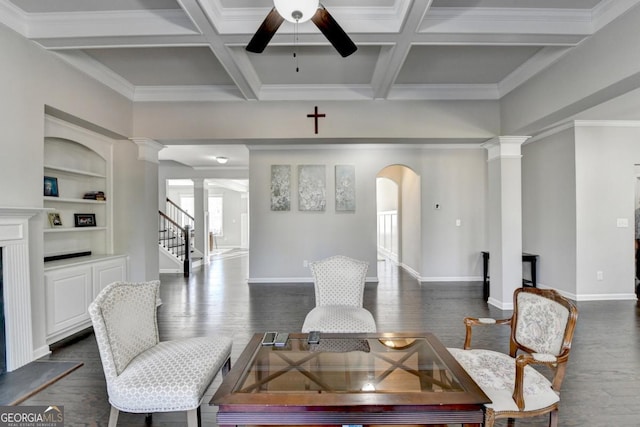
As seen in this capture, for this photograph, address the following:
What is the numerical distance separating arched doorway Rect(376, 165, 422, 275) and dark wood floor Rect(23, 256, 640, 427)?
0.81 metres

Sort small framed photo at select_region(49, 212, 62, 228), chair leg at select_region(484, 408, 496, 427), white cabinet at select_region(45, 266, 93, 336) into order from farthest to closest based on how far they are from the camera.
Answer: small framed photo at select_region(49, 212, 62, 228)
white cabinet at select_region(45, 266, 93, 336)
chair leg at select_region(484, 408, 496, 427)

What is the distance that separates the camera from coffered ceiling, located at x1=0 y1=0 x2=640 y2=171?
2.52 metres

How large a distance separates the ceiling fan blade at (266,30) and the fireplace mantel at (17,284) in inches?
91.6

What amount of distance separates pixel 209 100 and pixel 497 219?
4.14 meters

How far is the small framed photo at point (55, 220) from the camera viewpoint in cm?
356

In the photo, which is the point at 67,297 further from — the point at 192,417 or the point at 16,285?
the point at 192,417

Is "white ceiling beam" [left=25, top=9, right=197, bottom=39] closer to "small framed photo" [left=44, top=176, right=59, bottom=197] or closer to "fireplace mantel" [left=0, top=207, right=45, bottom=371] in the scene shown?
"small framed photo" [left=44, top=176, right=59, bottom=197]

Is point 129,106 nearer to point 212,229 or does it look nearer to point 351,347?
point 351,347

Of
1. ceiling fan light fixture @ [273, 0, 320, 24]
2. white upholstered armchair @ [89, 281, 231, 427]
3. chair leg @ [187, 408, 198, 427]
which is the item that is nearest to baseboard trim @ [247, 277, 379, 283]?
white upholstered armchair @ [89, 281, 231, 427]

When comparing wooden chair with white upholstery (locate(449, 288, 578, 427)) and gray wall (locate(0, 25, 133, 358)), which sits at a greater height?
gray wall (locate(0, 25, 133, 358))

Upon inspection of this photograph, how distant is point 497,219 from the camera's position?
4.15 metres

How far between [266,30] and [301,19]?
0.86 feet

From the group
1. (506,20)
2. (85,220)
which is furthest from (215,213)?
(506,20)

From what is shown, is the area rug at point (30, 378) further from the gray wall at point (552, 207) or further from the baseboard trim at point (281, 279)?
the gray wall at point (552, 207)
